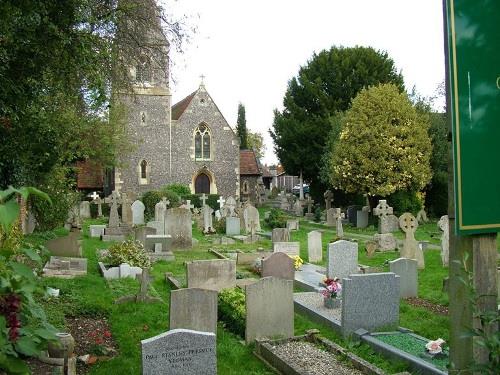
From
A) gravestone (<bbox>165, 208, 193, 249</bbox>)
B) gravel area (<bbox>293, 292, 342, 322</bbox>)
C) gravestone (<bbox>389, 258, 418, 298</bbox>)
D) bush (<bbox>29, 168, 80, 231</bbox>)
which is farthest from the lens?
bush (<bbox>29, 168, 80, 231</bbox>)

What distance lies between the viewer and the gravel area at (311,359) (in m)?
6.36

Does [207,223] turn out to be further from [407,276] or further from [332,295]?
[332,295]

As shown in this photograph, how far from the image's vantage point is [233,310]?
28.3 feet

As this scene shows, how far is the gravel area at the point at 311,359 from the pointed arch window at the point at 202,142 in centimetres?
3418

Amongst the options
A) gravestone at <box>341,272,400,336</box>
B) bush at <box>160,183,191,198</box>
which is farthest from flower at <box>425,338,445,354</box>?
bush at <box>160,183,191,198</box>

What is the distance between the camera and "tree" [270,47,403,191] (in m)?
36.8

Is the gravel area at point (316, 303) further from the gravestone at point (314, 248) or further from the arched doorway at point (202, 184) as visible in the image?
the arched doorway at point (202, 184)

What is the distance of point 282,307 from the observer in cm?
784

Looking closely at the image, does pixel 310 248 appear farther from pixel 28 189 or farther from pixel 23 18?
pixel 28 189

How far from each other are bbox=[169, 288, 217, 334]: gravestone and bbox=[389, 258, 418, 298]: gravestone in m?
4.36

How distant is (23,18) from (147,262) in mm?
7178

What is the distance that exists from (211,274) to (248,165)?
36.7 m

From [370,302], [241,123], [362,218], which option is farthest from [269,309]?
[241,123]

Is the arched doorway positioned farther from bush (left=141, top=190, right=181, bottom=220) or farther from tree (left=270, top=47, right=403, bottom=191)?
bush (left=141, top=190, right=181, bottom=220)
